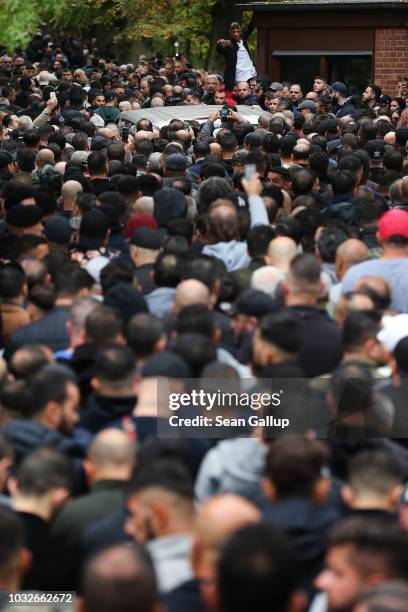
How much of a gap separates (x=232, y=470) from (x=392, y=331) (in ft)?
6.89

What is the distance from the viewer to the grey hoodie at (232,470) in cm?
592

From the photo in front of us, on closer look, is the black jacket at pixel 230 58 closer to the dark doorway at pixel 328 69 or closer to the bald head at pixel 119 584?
the dark doorway at pixel 328 69

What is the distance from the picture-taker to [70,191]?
11.5 metres

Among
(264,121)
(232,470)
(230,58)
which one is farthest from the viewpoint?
(230,58)

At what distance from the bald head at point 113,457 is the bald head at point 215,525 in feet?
2.94

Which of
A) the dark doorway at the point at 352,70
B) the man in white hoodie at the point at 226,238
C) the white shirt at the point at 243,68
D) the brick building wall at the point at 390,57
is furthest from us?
the dark doorway at the point at 352,70

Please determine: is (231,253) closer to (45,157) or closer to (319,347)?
(319,347)

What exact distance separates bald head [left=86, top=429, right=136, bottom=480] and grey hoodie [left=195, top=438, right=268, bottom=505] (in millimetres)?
381

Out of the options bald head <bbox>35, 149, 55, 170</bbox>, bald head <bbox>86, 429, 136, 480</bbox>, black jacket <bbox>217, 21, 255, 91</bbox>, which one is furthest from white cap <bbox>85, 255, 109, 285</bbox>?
black jacket <bbox>217, 21, 255, 91</bbox>

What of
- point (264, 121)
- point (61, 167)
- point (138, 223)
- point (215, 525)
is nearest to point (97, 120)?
point (264, 121)

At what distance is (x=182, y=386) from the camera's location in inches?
266

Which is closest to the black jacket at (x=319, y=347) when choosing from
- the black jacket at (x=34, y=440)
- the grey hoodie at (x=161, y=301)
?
the grey hoodie at (x=161, y=301)

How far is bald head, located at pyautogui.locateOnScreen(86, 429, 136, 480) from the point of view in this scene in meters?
5.85

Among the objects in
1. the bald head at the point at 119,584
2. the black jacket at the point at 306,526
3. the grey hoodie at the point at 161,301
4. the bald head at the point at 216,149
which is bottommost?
the black jacket at the point at 306,526
